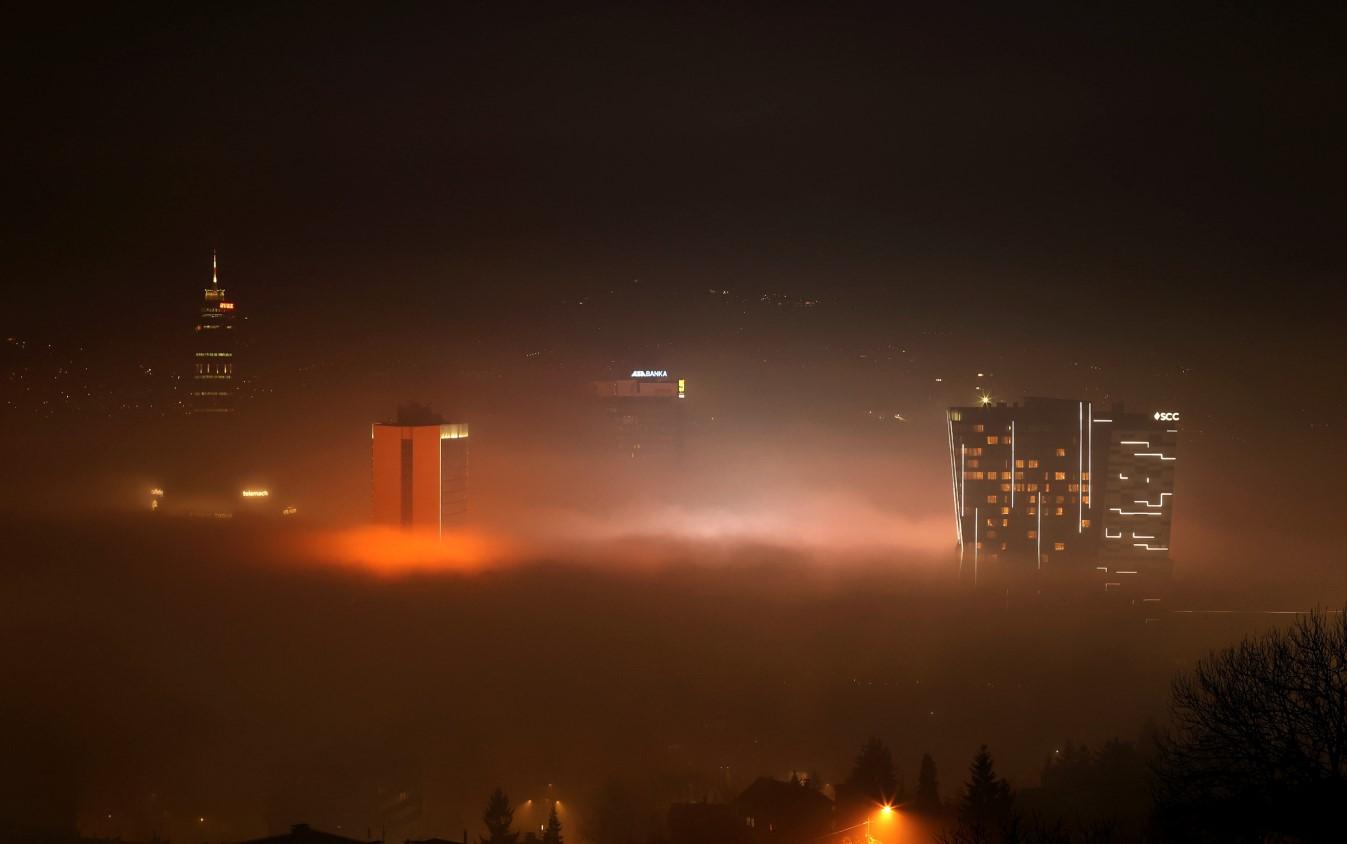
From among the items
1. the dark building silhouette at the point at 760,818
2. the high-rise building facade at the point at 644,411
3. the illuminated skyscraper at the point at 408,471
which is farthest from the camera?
the high-rise building facade at the point at 644,411

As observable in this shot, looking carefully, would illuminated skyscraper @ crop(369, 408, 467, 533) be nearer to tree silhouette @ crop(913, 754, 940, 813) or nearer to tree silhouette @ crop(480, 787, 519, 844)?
tree silhouette @ crop(480, 787, 519, 844)

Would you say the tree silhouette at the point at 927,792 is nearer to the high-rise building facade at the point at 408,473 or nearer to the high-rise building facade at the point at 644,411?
the high-rise building facade at the point at 408,473

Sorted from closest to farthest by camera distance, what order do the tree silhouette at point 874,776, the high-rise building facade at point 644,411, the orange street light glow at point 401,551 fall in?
the tree silhouette at point 874,776, the orange street light glow at point 401,551, the high-rise building facade at point 644,411

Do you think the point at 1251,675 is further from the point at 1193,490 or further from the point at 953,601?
the point at 1193,490

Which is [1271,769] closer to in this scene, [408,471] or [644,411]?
[408,471]

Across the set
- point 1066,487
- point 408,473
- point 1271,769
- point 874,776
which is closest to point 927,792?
point 874,776

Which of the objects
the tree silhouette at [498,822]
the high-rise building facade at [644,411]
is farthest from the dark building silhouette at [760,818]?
the high-rise building facade at [644,411]
